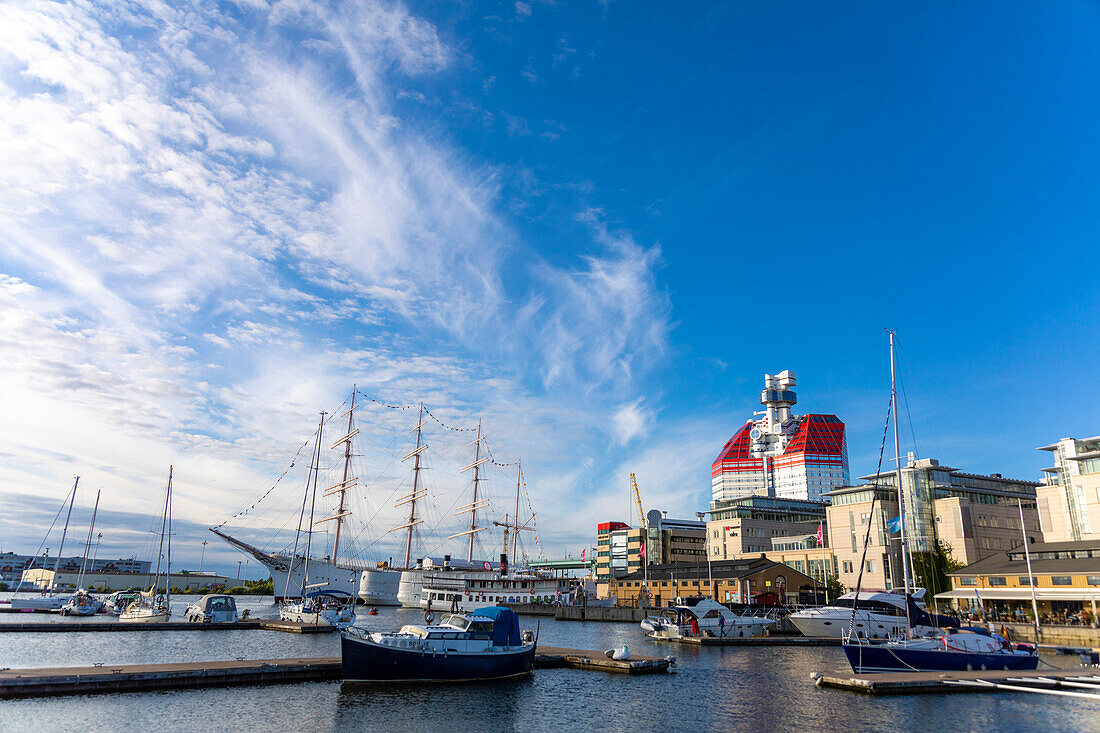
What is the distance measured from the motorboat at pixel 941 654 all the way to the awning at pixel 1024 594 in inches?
1114

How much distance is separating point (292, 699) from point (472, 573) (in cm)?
11000

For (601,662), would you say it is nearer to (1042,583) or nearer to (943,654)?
(943,654)

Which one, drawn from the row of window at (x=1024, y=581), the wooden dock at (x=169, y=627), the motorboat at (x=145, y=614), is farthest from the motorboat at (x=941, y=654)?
the motorboat at (x=145, y=614)

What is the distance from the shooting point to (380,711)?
29531mm

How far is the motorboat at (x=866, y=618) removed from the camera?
58.5 metres

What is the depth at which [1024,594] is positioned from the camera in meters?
70.5

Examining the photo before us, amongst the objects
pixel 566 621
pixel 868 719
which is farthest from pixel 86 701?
pixel 566 621

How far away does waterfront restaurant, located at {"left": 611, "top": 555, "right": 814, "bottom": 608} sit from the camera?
317 ft

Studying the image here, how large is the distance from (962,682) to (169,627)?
73.5 metres

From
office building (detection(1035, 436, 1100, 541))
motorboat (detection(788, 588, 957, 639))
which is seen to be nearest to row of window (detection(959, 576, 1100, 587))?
office building (detection(1035, 436, 1100, 541))

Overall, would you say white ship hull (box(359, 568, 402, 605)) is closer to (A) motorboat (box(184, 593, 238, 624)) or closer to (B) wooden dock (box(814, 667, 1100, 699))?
(A) motorboat (box(184, 593, 238, 624))

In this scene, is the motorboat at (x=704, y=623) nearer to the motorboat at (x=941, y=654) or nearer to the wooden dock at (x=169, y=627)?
the motorboat at (x=941, y=654)

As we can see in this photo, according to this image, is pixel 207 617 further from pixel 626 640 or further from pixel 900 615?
pixel 900 615

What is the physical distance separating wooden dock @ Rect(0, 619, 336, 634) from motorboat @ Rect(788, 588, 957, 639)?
167 ft
